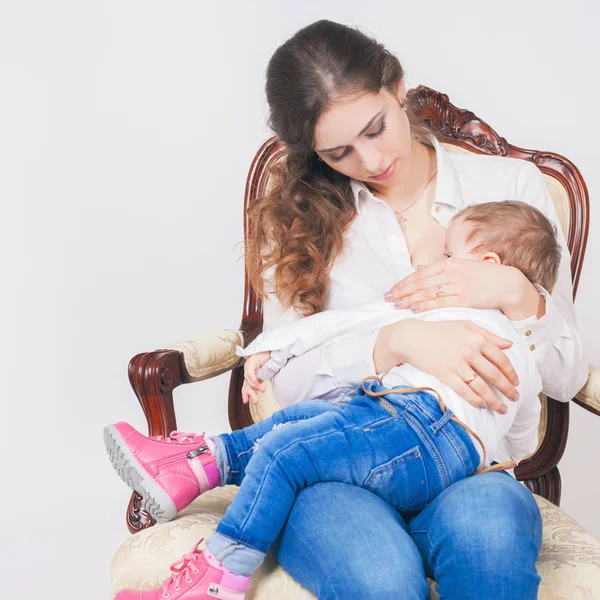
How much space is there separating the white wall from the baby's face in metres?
1.25

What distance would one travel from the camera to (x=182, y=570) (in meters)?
1.43

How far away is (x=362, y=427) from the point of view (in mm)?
1504

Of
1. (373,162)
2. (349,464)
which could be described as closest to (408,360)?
(349,464)

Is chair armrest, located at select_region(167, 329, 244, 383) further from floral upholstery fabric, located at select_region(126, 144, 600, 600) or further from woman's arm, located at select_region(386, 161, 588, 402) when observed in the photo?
woman's arm, located at select_region(386, 161, 588, 402)

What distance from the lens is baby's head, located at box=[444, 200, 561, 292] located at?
5.83 ft

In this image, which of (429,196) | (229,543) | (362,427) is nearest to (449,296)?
(362,427)

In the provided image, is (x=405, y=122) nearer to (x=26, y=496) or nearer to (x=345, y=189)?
(x=345, y=189)

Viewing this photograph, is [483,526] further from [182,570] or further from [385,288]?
[385,288]

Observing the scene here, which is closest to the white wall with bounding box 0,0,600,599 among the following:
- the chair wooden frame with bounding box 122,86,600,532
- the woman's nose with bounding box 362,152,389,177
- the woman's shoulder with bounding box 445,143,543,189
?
the chair wooden frame with bounding box 122,86,600,532

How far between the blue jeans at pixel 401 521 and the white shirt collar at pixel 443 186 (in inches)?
27.7

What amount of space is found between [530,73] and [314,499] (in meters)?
2.15

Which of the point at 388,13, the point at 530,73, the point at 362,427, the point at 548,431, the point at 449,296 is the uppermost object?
the point at 388,13

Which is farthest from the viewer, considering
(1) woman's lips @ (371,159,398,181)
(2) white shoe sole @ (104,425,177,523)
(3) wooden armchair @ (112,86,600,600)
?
(1) woman's lips @ (371,159,398,181)

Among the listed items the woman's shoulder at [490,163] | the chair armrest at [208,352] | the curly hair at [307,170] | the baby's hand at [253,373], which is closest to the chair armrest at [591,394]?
the woman's shoulder at [490,163]
